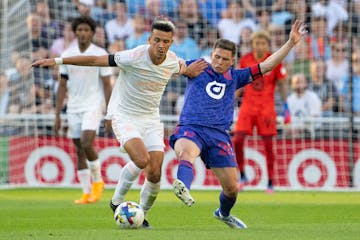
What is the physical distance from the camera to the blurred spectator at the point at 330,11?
2089 centimetres

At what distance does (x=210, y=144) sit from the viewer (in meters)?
10.6

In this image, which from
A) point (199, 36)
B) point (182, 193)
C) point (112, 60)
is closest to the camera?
point (182, 193)

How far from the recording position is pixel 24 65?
19.8 meters

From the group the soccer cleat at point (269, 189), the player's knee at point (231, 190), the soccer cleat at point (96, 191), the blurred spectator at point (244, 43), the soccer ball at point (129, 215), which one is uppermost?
the blurred spectator at point (244, 43)

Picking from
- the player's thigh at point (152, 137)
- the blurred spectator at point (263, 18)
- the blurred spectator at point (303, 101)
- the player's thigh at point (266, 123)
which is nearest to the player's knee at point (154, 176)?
the player's thigh at point (152, 137)

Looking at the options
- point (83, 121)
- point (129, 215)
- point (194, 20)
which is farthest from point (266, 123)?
point (129, 215)

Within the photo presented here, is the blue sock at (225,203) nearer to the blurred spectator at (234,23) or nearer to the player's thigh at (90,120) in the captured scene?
the player's thigh at (90,120)

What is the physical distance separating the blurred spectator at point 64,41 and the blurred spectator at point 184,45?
2098 mm

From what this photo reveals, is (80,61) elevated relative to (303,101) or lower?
elevated

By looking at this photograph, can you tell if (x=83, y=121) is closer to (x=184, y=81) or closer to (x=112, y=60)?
(x=112, y=60)

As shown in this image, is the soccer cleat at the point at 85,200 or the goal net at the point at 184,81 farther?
the goal net at the point at 184,81

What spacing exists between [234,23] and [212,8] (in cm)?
65

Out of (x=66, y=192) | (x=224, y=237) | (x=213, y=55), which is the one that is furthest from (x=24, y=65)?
(x=224, y=237)

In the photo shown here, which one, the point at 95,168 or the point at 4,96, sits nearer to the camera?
the point at 95,168
